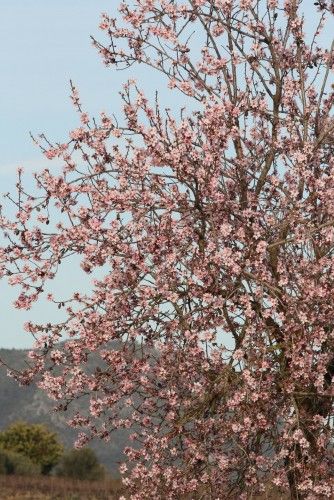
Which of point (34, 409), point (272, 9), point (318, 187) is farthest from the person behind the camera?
point (34, 409)

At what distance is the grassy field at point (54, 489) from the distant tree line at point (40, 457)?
259 cm

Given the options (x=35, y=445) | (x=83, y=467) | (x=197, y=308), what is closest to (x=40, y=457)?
(x=35, y=445)

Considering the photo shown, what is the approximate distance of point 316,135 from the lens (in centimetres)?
1462

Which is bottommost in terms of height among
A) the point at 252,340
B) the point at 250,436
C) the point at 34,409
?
the point at 250,436

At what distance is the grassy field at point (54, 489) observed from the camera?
91.5 ft

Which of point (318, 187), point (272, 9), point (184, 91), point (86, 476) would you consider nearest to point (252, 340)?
point (318, 187)

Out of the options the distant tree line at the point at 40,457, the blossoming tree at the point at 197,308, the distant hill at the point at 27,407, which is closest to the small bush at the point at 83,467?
the distant tree line at the point at 40,457

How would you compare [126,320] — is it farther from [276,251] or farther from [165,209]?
[276,251]

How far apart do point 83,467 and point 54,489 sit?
6590mm

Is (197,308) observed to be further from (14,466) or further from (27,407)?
(27,407)

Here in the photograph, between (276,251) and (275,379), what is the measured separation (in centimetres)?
199

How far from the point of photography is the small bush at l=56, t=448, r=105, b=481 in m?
37.0

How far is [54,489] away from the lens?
3084 centimetres

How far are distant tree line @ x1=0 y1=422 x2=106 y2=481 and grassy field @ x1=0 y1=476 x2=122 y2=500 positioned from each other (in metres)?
2.59
